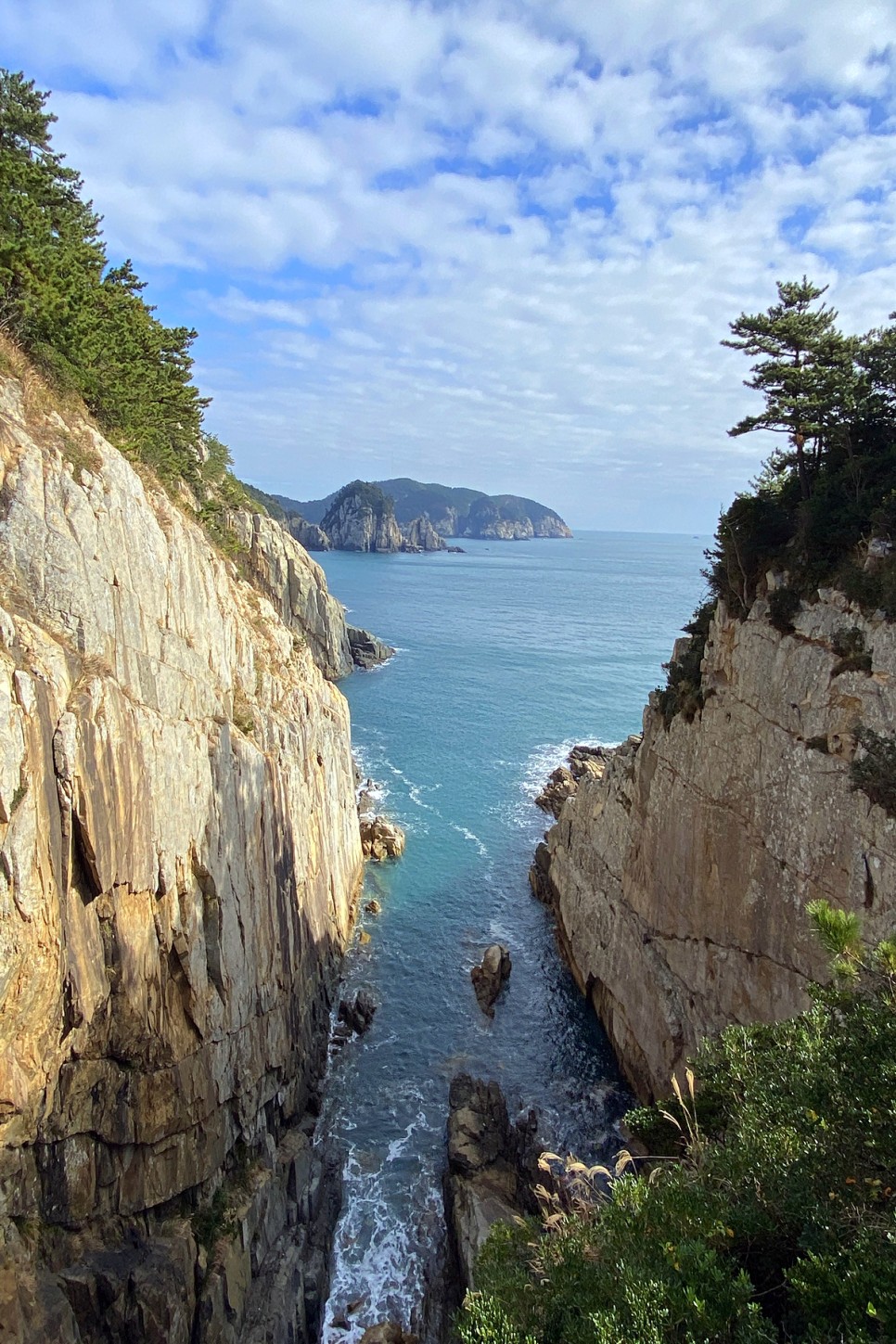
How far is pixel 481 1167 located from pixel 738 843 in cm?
1503

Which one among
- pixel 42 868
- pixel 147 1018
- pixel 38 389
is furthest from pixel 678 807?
pixel 38 389

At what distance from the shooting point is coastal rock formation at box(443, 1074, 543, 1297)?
2370cm

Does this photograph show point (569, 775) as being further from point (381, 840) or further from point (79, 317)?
point (79, 317)

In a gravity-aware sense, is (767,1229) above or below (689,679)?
below

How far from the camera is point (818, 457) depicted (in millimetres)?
27641

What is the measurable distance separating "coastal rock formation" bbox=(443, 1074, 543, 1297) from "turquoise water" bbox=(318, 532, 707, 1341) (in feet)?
3.56

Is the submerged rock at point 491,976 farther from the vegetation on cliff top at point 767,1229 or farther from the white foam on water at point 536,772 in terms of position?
the vegetation on cliff top at point 767,1229

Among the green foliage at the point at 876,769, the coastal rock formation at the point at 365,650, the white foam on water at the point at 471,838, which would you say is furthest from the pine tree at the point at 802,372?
the coastal rock formation at the point at 365,650

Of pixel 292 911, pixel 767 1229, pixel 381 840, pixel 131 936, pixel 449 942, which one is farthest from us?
pixel 381 840

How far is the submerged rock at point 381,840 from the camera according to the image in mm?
52178

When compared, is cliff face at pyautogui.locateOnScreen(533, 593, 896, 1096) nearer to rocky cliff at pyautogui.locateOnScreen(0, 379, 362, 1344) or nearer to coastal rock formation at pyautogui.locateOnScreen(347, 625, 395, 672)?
rocky cliff at pyautogui.locateOnScreen(0, 379, 362, 1344)

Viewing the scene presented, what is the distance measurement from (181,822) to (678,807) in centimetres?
1943

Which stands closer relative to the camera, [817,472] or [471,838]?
[817,472]

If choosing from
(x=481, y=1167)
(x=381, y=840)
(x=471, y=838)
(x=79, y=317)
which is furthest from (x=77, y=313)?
(x=471, y=838)
